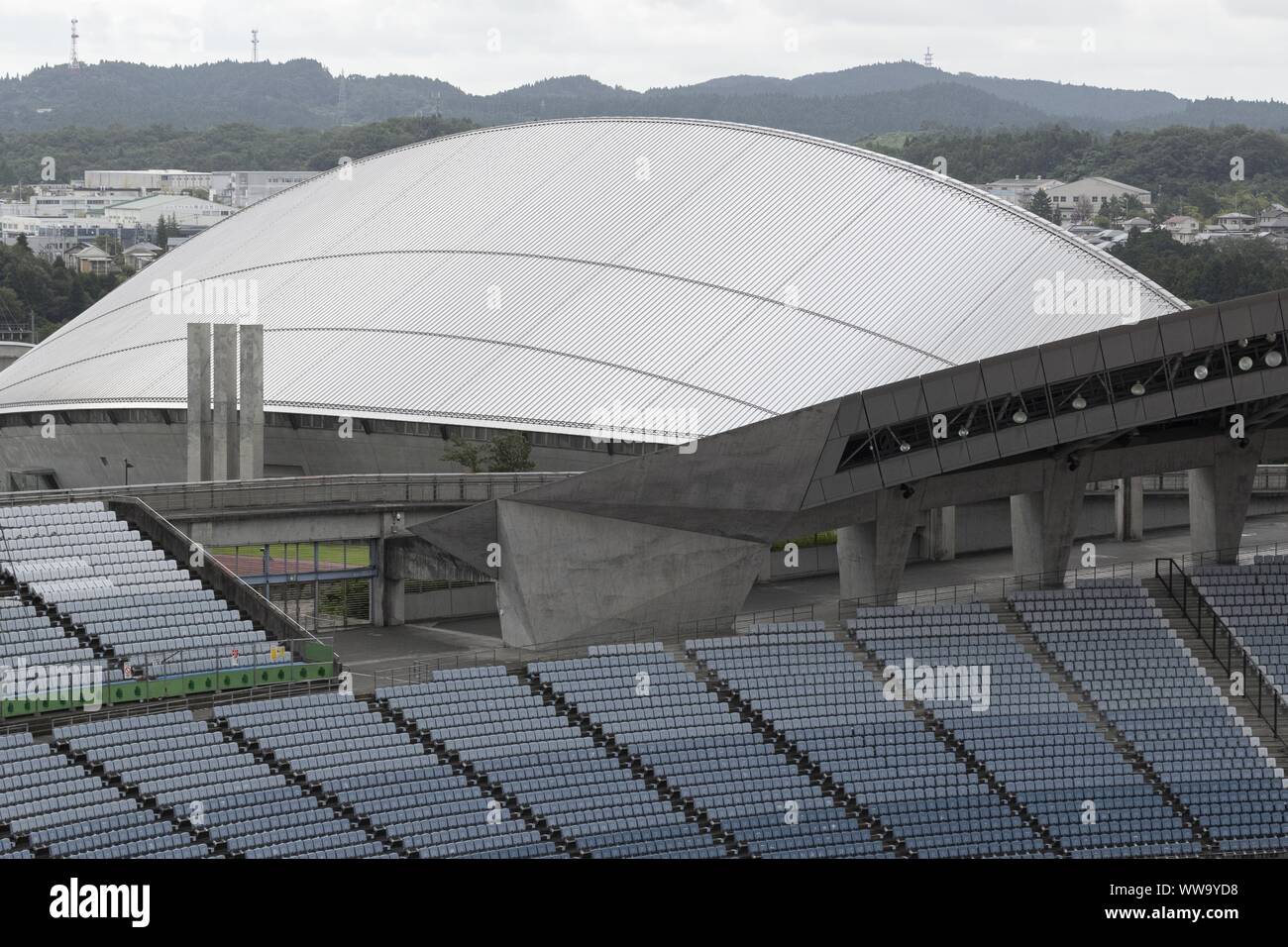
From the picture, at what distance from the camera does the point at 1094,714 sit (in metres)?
36.4

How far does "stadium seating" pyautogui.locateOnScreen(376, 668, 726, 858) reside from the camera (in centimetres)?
3072

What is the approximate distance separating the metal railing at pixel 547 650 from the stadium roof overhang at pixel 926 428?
6.63ft

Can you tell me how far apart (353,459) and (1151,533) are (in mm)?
24779

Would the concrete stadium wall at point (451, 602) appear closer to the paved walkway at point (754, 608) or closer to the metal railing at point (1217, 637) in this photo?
the paved walkway at point (754, 608)

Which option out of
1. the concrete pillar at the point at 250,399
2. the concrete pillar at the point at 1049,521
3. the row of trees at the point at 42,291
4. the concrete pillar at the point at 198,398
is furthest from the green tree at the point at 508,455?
the row of trees at the point at 42,291

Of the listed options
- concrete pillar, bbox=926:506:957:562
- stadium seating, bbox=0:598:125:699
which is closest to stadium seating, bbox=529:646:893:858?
stadium seating, bbox=0:598:125:699

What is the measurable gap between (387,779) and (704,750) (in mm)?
6389

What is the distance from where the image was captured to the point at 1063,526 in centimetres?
4072

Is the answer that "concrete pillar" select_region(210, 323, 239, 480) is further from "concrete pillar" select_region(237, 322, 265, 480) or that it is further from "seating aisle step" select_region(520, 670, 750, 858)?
"seating aisle step" select_region(520, 670, 750, 858)

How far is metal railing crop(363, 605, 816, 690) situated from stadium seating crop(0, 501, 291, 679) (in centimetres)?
286

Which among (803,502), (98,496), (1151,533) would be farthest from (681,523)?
(1151,533)

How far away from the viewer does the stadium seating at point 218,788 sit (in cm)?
2808

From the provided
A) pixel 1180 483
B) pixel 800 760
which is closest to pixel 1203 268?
pixel 1180 483
